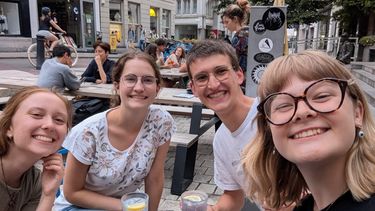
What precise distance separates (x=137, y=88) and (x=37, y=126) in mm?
694

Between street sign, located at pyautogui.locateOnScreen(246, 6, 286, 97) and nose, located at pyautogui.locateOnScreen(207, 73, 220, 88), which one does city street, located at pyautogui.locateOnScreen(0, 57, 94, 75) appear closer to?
street sign, located at pyautogui.locateOnScreen(246, 6, 286, 97)

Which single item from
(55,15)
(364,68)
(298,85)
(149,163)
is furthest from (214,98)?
(55,15)

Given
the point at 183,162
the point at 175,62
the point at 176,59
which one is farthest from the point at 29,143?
the point at 176,59

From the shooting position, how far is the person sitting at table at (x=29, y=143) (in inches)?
60.0

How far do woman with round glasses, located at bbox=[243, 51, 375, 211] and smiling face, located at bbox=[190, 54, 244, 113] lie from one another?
59cm

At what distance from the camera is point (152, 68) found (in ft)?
7.13

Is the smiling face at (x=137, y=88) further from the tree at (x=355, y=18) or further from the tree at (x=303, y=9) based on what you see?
the tree at (x=303, y=9)

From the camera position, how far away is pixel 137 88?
2.06 meters

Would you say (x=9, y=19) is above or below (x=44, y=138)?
above

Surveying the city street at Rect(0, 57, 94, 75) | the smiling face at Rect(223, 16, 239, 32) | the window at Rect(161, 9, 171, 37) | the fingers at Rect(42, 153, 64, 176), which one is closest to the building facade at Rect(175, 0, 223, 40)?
the window at Rect(161, 9, 171, 37)

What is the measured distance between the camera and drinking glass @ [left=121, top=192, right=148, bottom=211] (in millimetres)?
1530

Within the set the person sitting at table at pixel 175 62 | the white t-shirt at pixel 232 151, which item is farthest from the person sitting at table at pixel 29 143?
the person sitting at table at pixel 175 62

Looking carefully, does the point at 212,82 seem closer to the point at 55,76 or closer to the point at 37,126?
the point at 37,126

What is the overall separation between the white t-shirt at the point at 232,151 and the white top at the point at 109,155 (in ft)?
1.38
